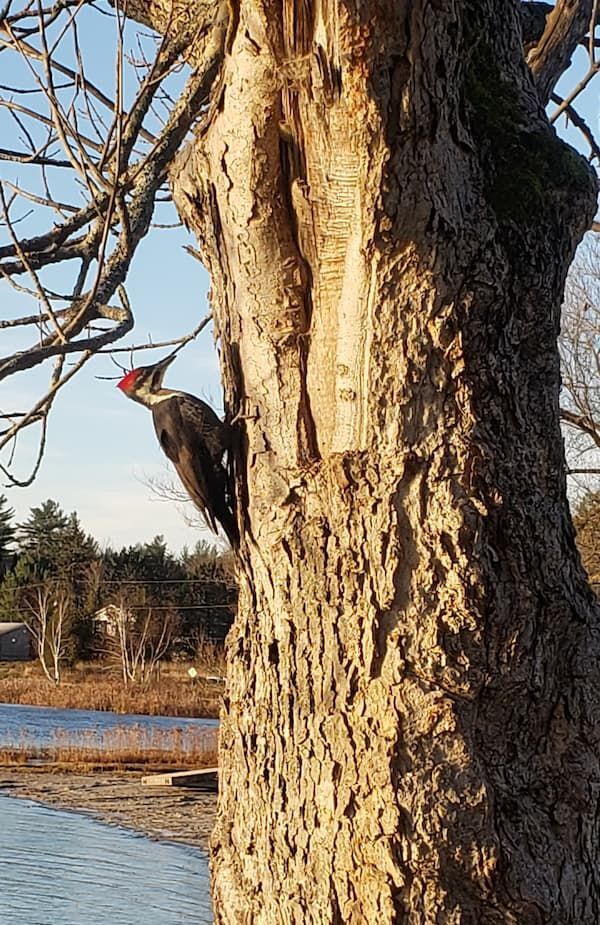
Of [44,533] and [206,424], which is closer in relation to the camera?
[206,424]

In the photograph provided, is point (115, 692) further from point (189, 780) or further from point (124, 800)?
point (124, 800)

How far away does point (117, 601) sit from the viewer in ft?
99.0

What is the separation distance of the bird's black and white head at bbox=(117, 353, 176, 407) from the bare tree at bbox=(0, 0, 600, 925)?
0.84 m

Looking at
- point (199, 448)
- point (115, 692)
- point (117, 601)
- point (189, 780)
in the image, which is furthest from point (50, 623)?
point (199, 448)

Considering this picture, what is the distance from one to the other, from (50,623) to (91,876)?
20888 mm

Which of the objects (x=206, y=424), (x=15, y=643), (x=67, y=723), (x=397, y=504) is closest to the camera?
(x=397, y=504)

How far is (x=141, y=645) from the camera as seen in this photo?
2770 cm

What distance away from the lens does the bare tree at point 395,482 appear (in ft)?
7.02

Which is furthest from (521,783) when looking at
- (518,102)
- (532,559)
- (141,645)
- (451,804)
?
(141,645)

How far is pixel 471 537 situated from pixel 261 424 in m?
0.55

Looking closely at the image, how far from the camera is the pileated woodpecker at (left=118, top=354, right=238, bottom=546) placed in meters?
2.69

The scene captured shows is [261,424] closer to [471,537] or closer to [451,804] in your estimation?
[471,537]

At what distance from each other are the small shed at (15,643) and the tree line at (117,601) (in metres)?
0.35

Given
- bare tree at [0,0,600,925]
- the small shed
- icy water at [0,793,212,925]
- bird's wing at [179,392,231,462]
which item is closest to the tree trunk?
bare tree at [0,0,600,925]
